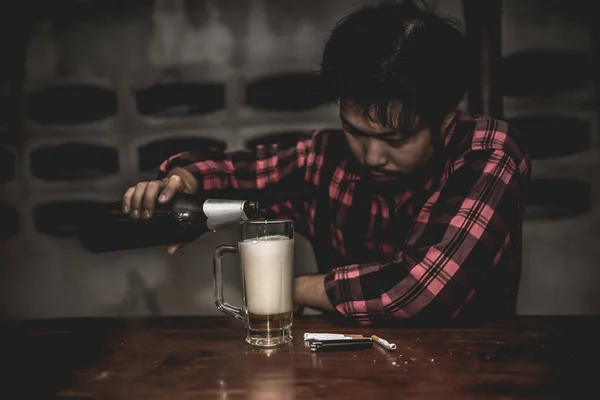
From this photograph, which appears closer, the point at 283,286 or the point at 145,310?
the point at 283,286

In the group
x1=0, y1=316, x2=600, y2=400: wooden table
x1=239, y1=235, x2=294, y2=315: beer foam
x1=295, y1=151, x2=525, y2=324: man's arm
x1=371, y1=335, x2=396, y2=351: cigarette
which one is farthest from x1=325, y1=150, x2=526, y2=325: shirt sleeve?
x1=239, y1=235, x2=294, y2=315: beer foam

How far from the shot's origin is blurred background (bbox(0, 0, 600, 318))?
2.24 meters

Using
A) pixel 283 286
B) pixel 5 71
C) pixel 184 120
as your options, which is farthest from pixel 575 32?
pixel 5 71

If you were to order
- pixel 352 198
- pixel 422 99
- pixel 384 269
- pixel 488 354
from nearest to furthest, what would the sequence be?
pixel 488 354 < pixel 384 269 < pixel 422 99 < pixel 352 198

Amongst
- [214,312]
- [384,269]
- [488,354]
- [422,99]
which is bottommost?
[214,312]

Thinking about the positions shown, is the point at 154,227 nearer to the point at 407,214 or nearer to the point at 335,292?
the point at 335,292

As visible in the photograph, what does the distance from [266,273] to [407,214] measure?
0.86m

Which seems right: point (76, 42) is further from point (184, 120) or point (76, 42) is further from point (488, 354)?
point (488, 354)

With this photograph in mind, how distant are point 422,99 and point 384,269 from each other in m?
0.51

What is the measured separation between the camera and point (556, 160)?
223 centimetres

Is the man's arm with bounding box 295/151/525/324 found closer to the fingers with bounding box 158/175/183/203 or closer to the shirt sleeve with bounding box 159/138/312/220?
the fingers with bounding box 158/175/183/203

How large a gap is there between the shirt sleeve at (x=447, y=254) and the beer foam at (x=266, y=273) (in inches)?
12.4

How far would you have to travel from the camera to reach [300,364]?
992 mm

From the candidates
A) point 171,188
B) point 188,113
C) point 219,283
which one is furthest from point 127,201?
point 188,113
